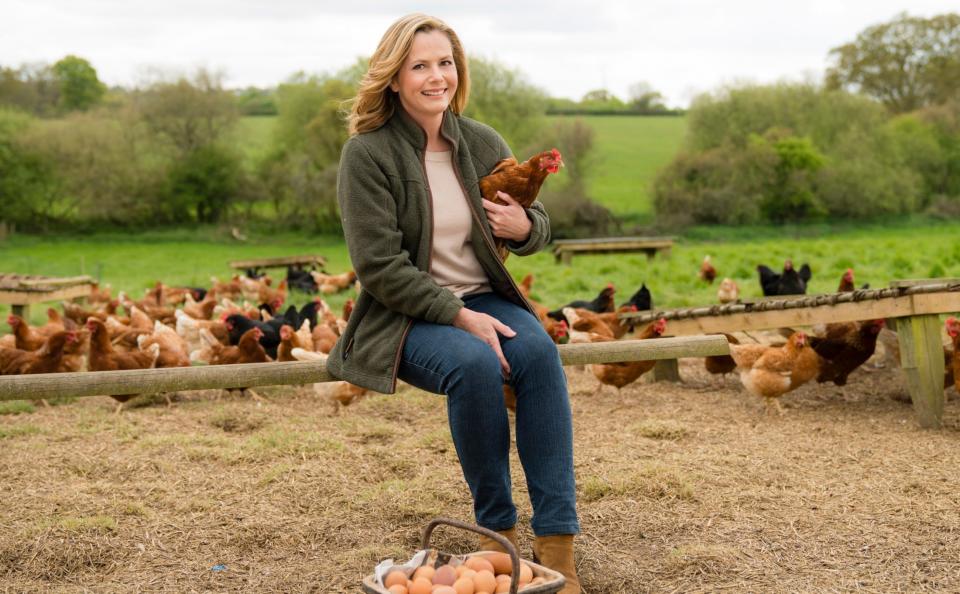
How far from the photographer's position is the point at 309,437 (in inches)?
189

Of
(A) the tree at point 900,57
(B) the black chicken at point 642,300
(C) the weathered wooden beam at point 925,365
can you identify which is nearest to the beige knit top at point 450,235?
(C) the weathered wooden beam at point 925,365

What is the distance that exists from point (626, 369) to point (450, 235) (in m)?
3.29

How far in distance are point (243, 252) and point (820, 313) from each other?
21.6 meters

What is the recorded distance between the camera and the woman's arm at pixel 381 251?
270 cm

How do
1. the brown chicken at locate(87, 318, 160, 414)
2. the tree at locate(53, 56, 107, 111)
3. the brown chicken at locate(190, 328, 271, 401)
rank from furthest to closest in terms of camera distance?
the tree at locate(53, 56, 107, 111)
the brown chicken at locate(190, 328, 271, 401)
the brown chicken at locate(87, 318, 160, 414)

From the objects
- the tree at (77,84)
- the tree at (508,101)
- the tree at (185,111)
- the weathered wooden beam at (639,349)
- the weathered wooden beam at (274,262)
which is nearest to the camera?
the weathered wooden beam at (639,349)

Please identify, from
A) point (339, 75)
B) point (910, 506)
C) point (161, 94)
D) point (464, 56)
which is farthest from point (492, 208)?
point (339, 75)

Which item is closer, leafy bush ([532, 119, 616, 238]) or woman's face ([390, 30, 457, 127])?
woman's face ([390, 30, 457, 127])

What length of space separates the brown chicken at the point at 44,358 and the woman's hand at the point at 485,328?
429 centimetres

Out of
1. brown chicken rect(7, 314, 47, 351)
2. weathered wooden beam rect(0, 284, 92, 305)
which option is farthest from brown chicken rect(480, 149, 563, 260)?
weathered wooden beam rect(0, 284, 92, 305)

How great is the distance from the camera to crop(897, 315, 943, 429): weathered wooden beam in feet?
16.0

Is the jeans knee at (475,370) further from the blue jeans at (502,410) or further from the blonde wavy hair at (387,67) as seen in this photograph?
the blonde wavy hair at (387,67)

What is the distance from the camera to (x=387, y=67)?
2.84 meters

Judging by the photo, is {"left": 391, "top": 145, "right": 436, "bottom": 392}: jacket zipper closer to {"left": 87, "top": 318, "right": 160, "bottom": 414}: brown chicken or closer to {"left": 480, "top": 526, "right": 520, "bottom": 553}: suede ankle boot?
{"left": 480, "top": 526, "right": 520, "bottom": 553}: suede ankle boot
